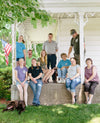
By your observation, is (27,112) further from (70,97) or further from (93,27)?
(93,27)

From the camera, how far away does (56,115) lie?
5.43 m

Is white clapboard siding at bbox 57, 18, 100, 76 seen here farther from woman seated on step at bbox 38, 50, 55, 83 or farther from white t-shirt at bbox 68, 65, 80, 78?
white t-shirt at bbox 68, 65, 80, 78

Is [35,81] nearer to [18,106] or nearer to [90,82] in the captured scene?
[18,106]

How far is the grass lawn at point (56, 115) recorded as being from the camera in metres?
5.07

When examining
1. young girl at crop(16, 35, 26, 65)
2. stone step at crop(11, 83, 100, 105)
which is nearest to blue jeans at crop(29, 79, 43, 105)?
stone step at crop(11, 83, 100, 105)

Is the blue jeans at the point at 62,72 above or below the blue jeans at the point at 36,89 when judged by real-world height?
above

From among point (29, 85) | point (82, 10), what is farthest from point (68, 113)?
point (82, 10)

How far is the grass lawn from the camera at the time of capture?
200 inches

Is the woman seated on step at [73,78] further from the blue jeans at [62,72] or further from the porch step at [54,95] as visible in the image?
the blue jeans at [62,72]

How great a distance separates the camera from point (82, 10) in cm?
735

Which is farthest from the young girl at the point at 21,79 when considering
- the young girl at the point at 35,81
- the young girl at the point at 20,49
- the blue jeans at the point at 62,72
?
the blue jeans at the point at 62,72

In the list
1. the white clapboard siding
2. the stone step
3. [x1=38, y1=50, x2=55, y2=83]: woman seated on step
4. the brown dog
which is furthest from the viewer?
the white clapboard siding

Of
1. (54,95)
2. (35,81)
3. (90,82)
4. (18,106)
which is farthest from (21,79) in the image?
(90,82)

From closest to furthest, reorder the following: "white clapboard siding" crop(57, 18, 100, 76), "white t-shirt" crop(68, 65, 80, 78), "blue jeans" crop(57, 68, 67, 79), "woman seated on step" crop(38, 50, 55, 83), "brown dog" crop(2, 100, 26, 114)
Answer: "brown dog" crop(2, 100, 26, 114)
"white t-shirt" crop(68, 65, 80, 78)
"woman seated on step" crop(38, 50, 55, 83)
"blue jeans" crop(57, 68, 67, 79)
"white clapboard siding" crop(57, 18, 100, 76)
